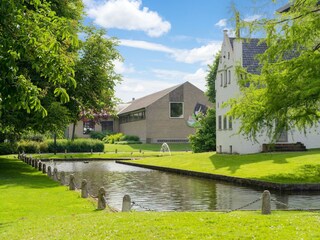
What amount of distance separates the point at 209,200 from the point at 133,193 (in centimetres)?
458

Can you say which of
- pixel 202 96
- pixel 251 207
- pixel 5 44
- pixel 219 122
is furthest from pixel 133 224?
pixel 202 96

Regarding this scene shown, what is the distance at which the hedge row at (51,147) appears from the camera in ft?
199

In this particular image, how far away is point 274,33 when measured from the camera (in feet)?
80.3

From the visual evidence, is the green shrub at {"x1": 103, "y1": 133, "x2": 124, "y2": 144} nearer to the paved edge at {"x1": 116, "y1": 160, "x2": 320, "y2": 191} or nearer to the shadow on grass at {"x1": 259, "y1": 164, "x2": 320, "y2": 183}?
the paved edge at {"x1": 116, "y1": 160, "x2": 320, "y2": 191}

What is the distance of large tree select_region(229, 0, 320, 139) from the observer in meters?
22.0

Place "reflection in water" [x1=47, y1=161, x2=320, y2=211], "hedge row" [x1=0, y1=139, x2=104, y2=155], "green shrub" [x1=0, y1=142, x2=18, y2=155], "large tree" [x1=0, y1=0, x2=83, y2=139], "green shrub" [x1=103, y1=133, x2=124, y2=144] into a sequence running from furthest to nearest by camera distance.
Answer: "green shrub" [x1=103, y1=133, x2=124, y2=144] < "hedge row" [x1=0, y1=139, x2=104, y2=155] < "green shrub" [x1=0, y1=142, x2=18, y2=155] < "reflection in water" [x1=47, y1=161, x2=320, y2=211] < "large tree" [x1=0, y1=0, x2=83, y2=139]

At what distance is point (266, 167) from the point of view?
2872 cm

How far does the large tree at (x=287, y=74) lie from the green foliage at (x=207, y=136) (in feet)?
85.6

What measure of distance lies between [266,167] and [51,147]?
41813 millimetres

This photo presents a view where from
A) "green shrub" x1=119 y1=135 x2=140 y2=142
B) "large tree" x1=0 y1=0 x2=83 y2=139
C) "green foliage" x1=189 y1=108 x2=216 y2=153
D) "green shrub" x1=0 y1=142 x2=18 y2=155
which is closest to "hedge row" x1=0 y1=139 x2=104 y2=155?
"green shrub" x1=0 y1=142 x2=18 y2=155

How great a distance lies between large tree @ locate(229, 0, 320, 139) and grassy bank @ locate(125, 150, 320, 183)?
9.58ft

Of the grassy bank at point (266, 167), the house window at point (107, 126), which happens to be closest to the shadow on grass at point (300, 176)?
the grassy bank at point (266, 167)

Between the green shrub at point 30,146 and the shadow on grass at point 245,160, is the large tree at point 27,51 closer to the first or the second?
the shadow on grass at point 245,160

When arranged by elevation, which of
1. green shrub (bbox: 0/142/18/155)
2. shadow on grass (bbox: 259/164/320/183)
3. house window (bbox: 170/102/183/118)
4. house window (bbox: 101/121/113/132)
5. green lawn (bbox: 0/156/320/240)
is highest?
house window (bbox: 170/102/183/118)
